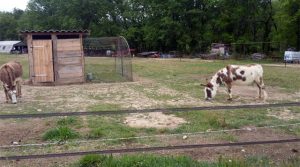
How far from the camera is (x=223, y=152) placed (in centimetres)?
755


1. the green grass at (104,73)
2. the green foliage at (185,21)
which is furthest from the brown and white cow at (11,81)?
the green foliage at (185,21)

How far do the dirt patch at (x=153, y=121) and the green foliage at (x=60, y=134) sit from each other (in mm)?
1755

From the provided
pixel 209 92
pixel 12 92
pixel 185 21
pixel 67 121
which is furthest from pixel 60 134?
pixel 185 21

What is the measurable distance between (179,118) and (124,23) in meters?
55.7

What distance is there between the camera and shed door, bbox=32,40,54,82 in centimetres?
1964

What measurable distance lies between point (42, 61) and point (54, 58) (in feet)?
1.90

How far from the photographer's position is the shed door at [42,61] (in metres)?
19.6

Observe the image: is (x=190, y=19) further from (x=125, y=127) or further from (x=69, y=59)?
(x=125, y=127)

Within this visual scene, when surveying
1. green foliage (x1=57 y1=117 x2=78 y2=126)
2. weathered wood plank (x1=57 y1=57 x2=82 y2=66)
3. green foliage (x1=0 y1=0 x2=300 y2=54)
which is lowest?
green foliage (x1=57 y1=117 x2=78 y2=126)

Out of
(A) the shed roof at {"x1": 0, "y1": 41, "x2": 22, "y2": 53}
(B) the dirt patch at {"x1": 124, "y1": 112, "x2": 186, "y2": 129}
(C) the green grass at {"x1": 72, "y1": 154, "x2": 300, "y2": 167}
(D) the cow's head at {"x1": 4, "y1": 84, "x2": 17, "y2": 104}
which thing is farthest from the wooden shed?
(A) the shed roof at {"x1": 0, "y1": 41, "x2": 22, "y2": 53}

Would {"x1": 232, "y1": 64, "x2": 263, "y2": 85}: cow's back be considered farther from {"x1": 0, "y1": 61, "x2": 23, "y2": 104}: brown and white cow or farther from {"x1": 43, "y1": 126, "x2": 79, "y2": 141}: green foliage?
{"x1": 0, "y1": 61, "x2": 23, "y2": 104}: brown and white cow

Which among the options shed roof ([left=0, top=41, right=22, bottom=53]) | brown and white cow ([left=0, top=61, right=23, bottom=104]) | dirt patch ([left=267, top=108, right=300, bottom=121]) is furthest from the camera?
shed roof ([left=0, top=41, right=22, bottom=53])

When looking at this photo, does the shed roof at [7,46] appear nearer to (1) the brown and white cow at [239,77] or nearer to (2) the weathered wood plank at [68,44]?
(2) the weathered wood plank at [68,44]

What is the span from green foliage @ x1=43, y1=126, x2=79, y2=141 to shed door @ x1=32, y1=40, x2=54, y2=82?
1109cm
